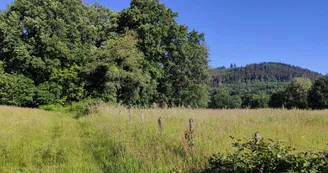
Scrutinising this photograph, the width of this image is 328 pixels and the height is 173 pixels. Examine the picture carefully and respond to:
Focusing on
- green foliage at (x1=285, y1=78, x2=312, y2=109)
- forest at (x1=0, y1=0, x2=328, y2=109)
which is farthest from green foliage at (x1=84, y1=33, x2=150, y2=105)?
green foliage at (x1=285, y1=78, x2=312, y2=109)

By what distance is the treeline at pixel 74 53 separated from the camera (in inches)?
941

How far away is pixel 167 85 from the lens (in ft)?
81.9

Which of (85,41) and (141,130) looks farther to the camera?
(85,41)

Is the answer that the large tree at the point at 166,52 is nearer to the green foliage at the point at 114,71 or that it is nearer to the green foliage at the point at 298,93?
the green foliage at the point at 114,71

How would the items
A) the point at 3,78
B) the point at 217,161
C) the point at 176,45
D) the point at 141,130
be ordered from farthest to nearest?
the point at 176,45 < the point at 3,78 < the point at 141,130 < the point at 217,161

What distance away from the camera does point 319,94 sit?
137 feet

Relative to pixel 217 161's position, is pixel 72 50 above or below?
above

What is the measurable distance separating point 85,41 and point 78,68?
3.83 meters

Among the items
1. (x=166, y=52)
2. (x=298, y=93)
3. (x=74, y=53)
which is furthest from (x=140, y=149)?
(x=298, y=93)

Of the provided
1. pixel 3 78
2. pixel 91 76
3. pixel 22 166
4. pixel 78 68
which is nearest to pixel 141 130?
pixel 22 166

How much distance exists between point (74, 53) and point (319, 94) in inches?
1583

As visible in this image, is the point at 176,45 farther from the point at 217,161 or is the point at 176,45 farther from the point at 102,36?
the point at 217,161

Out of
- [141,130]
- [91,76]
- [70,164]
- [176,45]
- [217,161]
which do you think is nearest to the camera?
[217,161]

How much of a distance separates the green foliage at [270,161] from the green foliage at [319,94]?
46.2 meters
